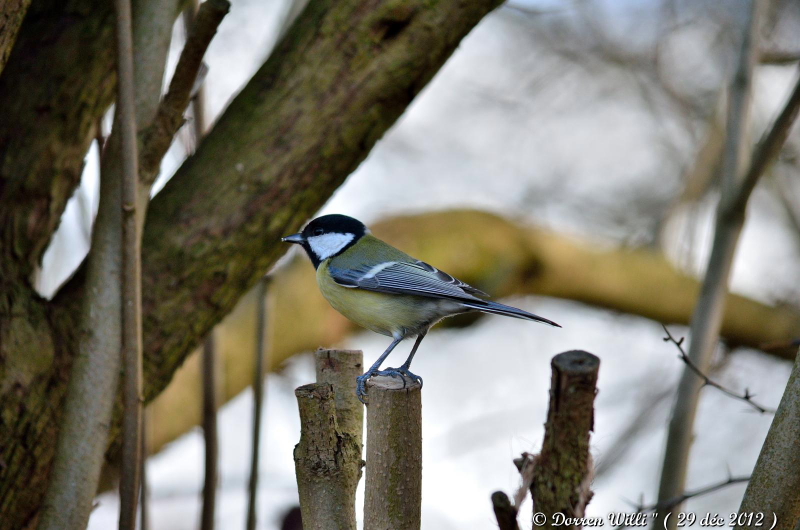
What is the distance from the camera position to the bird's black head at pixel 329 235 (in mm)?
1993

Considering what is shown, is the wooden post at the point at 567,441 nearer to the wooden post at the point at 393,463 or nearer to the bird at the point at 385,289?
the wooden post at the point at 393,463

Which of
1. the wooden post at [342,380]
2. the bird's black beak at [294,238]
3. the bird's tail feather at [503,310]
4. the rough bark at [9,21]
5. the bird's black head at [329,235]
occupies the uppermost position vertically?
the bird's black head at [329,235]

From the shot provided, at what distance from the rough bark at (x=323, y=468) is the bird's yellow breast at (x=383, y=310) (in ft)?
2.12

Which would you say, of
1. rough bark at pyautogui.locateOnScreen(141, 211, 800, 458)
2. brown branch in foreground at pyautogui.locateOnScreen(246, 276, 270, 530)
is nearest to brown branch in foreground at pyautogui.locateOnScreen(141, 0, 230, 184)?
brown branch in foreground at pyautogui.locateOnScreen(246, 276, 270, 530)

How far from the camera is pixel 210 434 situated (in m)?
2.25

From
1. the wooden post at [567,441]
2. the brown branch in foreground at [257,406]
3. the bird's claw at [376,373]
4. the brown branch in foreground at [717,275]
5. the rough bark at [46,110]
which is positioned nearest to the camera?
the wooden post at [567,441]

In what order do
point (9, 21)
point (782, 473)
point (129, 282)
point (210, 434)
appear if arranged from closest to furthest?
point (782, 473), point (9, 21), point (129, 282), point (210, 434)

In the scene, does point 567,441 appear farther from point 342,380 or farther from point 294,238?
point 294,238

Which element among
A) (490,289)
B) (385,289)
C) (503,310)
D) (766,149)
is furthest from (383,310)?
(490,289)

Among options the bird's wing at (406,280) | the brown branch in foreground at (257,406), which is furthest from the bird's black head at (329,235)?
the brown branch in foreground at (257,406)

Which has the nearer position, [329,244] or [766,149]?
[766,149]

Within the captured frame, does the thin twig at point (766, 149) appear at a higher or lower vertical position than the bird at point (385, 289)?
higher

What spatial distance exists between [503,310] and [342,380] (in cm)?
41

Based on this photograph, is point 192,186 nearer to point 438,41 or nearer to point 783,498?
point 438,41
